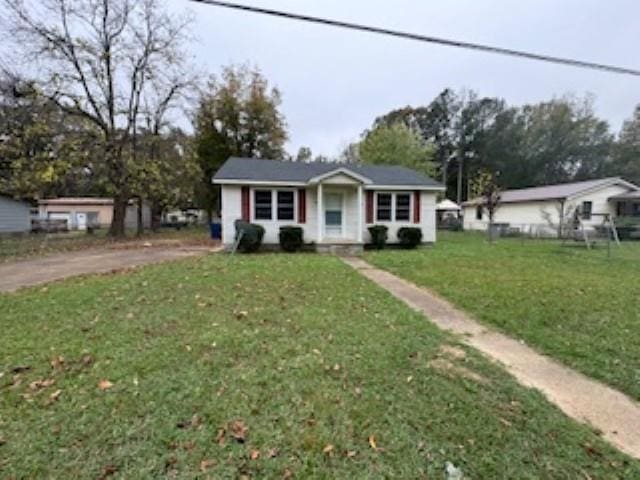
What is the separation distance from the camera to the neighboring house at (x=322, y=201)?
13562mm

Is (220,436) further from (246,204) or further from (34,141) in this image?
(34,141)

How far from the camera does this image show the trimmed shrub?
43.7 feet

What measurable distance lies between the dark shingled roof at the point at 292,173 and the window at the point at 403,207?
0.57 metres

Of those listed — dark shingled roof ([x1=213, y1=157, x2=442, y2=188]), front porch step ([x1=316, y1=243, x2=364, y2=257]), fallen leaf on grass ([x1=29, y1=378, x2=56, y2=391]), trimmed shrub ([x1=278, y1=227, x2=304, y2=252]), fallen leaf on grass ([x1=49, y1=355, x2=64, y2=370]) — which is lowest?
fallen leaf on grass ([x1=29, y1=378, x2=56, y2=391])

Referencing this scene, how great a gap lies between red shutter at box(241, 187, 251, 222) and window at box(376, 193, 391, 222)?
5293mm

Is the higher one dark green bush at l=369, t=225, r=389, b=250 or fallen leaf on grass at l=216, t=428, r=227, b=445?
dark green bush at l=369, t=225, r=389, b=250

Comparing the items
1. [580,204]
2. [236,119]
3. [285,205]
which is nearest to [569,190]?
[580,204]

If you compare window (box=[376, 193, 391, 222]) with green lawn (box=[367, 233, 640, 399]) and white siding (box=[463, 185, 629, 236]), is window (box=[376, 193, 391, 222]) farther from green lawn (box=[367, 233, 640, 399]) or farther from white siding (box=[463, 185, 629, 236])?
white siding (box=[463, 185, 629, 236])

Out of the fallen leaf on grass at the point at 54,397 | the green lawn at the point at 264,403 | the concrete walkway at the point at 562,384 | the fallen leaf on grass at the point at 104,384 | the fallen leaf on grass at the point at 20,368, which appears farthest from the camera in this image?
the fallen leaf on grass at the point at 20,368

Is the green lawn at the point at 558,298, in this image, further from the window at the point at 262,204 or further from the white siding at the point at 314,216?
the window at the point at 262,204

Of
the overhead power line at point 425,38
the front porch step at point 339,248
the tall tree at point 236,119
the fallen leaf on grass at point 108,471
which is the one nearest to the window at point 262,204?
the front porch step at point 339,248

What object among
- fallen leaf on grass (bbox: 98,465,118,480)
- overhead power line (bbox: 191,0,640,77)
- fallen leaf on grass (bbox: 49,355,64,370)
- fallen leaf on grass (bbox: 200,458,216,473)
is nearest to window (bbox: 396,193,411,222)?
overhead power line (bbox: 191,0,640,77)

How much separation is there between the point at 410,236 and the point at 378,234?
137 cm

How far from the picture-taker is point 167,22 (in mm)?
18953
